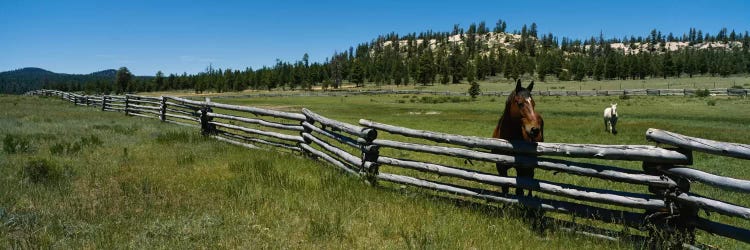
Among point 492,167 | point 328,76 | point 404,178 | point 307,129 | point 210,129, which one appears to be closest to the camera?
point 404,178

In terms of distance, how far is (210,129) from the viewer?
1627 cm

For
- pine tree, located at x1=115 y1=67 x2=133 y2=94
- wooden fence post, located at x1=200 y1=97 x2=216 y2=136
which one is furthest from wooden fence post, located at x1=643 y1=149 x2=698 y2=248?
pine tree, located at x1=115 y1=67 x2=133 y2=94

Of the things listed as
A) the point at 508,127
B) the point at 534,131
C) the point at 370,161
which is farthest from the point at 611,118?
the point at 534,131

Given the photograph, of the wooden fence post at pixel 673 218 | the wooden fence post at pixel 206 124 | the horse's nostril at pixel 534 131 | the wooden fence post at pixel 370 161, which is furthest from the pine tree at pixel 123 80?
the wooden fence post at pixel 673 218

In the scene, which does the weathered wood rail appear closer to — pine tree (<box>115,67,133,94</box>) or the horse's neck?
the horse's neck

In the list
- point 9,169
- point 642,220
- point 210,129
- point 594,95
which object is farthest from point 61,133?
point 594,95

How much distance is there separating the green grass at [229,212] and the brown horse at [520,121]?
33.8 inches

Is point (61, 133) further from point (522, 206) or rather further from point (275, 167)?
point (522, 206)

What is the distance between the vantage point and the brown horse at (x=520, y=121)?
21.1ft

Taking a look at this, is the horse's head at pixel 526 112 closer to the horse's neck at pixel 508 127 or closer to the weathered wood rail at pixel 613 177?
the horse's neck at pixel 508 127

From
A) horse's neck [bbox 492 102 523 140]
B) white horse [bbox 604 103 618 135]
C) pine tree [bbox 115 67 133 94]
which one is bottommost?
white horse [bbox 604 103 618 135]

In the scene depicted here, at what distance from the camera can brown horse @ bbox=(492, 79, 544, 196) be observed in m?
6.42

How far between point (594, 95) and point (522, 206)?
67.2 m

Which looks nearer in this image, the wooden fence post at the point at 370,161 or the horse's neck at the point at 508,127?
the horse's neck at the point at 508,127
